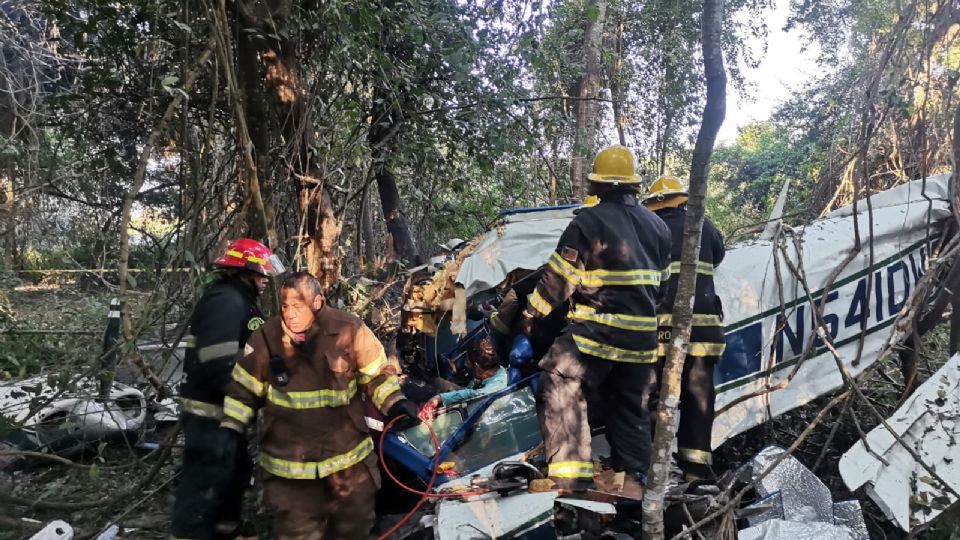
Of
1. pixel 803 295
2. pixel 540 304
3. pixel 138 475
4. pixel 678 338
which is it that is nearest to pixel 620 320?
pixel 540 304

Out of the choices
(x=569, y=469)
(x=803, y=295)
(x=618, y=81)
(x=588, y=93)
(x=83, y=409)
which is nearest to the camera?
(x=569, y=469)

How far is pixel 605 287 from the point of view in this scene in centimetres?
338

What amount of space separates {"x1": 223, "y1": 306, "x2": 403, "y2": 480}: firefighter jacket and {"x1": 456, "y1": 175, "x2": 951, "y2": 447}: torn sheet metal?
4.84ft

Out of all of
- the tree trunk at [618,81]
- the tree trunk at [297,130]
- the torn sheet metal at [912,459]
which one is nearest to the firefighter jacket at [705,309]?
the torn sheet metal at [912,459]

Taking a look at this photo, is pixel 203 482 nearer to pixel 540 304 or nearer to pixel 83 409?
pixel 540 304

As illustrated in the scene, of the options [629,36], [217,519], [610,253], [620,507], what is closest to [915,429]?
[620,507]

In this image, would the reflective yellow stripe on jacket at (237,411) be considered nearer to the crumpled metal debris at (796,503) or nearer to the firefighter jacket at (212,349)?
the firefighter jacket at (212,349)

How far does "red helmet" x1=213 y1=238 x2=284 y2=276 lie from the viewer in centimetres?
334

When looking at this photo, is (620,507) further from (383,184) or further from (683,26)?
(683,26)

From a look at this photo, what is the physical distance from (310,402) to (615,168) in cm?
202

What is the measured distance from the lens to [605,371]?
3.39m

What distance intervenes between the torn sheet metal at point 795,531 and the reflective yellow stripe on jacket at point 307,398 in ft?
6.16

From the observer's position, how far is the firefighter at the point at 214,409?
3182 mm

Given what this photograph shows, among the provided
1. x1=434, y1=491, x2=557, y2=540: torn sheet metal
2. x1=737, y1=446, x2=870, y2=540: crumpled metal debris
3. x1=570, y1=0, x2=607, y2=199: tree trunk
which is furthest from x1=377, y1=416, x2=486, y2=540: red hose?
x1=570, y1=0, x2=607, y2=199: tree trunk
